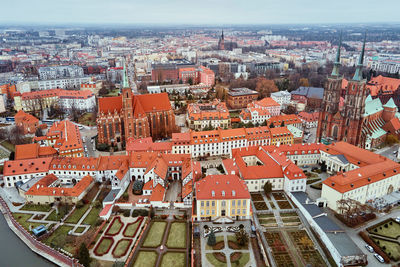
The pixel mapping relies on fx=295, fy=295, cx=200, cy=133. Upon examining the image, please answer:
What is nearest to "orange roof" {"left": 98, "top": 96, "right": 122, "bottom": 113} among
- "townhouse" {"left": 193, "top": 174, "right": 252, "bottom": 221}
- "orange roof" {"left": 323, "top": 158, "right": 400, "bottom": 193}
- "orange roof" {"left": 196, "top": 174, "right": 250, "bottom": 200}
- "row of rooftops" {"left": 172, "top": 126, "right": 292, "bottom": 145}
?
"row of rooftops" {"left": 172, "top": 126, "right": 292, "bottom": 145}

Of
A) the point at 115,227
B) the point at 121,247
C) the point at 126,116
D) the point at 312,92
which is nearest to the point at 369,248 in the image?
the point at 121,247

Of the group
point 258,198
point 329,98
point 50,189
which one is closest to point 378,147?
point 329,98

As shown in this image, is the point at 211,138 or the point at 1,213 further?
the point at 211,138

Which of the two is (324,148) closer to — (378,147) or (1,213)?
(378,147)

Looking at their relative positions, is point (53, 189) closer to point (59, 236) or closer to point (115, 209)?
point (59, 236)

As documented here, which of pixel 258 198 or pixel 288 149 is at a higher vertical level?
pixel 288 149

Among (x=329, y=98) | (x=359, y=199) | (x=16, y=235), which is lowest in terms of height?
(x=16, y=235)

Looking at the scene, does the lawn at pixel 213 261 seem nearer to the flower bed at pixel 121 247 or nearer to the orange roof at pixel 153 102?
the flower bed at pixel 121 247

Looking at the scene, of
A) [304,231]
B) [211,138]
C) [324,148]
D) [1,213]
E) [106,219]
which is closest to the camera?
[304,231]
